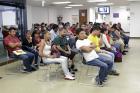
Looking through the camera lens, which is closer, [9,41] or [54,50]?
[54,50]

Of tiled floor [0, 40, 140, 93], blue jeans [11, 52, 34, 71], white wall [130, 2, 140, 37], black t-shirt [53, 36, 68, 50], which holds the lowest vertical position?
tiled floor [0, 40, 140, 93]

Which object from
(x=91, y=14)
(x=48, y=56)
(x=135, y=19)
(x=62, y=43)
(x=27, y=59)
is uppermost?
(x=91, y=14)

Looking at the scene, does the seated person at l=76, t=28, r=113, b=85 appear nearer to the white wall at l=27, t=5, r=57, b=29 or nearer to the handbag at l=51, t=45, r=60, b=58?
the handbag at l=51, t=45, r=60, b=58

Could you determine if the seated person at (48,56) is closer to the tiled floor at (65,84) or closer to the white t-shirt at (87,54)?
the tiled floor at (65,84)

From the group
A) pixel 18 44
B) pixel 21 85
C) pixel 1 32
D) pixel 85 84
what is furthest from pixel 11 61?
pixel 85 84

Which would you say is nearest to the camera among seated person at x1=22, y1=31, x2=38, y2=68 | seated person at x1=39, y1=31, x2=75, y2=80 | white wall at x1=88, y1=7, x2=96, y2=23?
seated person at x1=39, y1=31, x2=75, y2=80

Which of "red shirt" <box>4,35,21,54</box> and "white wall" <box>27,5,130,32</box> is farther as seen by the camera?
"white wall" <box>27,5,130,32</box>

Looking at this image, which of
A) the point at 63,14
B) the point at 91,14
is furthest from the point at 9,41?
the point at 63,14

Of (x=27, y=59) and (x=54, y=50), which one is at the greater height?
(x=54, y=50)

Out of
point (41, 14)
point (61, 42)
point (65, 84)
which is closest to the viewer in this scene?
point (65, 84)

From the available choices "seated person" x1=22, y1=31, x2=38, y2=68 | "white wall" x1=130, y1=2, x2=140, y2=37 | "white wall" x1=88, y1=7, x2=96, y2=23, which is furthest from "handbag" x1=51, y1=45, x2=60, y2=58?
"white wall" x1=88, y1=7, x2=96, y2=23

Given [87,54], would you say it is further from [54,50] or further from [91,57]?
[54,50]

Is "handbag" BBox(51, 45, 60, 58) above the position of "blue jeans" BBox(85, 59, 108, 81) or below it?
above

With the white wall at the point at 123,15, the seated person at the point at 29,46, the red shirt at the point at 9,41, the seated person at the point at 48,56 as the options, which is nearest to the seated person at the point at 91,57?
the seated person at the point at 48,56
